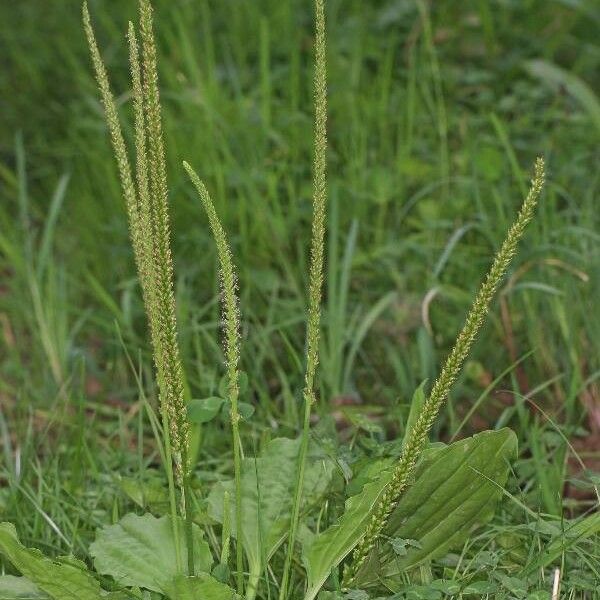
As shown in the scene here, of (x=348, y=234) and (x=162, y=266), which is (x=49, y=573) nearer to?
(x=162, y=266)

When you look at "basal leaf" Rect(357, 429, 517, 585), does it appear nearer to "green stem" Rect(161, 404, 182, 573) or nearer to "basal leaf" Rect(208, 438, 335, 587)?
"basal leaf" Rect(208, 438, 335, 587)

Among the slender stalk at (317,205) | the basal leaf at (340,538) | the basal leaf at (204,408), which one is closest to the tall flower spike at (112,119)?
the slender stalk at (317,205)

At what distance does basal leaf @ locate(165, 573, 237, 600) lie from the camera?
1538 millimetres

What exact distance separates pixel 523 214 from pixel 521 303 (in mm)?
1299

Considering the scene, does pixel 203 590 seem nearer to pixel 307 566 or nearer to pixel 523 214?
pixel 307 566

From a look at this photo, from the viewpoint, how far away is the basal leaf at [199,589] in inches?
60.6

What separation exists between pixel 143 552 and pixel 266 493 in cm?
23

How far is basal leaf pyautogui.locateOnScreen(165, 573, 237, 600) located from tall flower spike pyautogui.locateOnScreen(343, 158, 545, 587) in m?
0.21

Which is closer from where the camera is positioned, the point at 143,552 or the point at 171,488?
the point at 171,488

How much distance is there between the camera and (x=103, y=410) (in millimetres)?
2590

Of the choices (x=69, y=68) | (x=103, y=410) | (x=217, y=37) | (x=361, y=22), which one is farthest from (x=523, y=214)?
(x=69, y=68)

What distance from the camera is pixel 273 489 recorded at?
184 centimetres

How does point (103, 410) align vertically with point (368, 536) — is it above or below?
below

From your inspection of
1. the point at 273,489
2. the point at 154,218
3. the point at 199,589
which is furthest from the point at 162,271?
the point at 273,489
